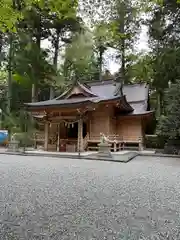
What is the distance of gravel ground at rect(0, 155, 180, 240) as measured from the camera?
2.43 m

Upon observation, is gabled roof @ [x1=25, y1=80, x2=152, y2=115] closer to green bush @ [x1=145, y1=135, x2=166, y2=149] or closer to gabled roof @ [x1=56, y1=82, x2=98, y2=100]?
gabled roof @ [x1=56, y1=82, x2=98, y2=100]

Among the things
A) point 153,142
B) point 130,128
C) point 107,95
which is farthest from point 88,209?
point 153,142

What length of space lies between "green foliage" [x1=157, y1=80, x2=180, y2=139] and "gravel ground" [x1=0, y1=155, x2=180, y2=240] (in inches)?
283

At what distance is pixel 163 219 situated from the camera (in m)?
2.87

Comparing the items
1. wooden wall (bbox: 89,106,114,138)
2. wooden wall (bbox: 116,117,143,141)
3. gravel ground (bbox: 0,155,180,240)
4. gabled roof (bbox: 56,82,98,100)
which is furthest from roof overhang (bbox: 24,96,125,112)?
gravel ground (bbox: 0,155,180,240)

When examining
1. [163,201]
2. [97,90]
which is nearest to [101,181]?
[163,201]

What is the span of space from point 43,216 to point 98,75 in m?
26.4

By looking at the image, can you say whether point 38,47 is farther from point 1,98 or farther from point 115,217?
point 115,217

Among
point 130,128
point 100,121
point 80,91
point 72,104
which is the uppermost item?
point 80,91

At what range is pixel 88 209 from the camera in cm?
321

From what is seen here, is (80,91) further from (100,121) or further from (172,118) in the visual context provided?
(172,118)

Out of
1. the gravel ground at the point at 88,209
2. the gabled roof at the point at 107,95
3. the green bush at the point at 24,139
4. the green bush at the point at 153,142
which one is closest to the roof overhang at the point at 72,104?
the gabled roof at the point at 107,95

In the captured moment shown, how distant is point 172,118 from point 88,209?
9.86 meters

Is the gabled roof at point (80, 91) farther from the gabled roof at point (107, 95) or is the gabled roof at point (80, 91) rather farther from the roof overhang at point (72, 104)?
the roof overhang at point (72, 104)
